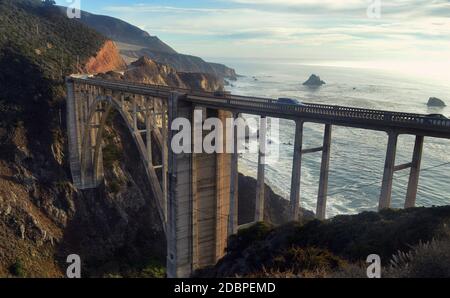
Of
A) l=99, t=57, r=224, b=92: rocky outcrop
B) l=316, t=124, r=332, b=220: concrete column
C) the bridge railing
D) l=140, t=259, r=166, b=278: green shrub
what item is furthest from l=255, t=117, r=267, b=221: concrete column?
l=99, t=57, r=224, b=92: rocky outcrop

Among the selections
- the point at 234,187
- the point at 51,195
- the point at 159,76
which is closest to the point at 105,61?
the point at 159,76

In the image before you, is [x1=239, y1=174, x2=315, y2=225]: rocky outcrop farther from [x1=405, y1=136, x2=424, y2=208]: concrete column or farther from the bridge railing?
[x1=405, y1=136, x2=424, y2=208]: concrete column

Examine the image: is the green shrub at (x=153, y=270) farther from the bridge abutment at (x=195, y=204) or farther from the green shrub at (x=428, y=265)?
the green shrub at (x=428, y=265)

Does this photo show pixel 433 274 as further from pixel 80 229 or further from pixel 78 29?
pixel 78 29

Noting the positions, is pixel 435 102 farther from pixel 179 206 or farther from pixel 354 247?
pixel 354 247

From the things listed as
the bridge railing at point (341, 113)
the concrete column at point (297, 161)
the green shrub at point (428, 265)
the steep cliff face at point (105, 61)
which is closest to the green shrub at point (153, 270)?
the bridge railing at point (341, 113)
